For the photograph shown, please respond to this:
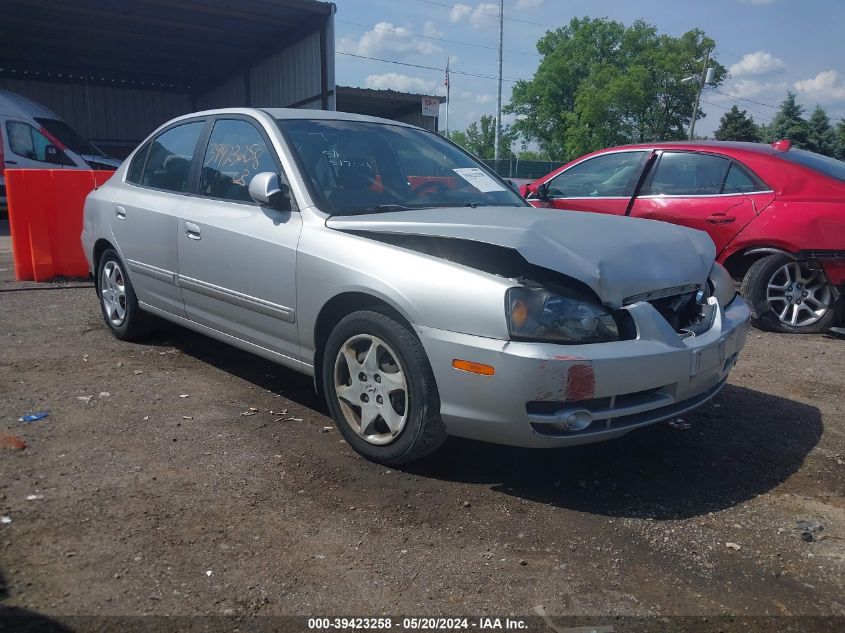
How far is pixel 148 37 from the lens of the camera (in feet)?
59.4

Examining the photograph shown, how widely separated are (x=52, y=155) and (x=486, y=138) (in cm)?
7379

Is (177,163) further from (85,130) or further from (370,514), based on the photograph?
(85,130)

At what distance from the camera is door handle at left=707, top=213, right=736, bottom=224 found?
606 cm

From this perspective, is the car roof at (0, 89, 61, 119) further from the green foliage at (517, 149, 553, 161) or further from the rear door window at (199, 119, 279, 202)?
the green foliage at (517, 149, 553, 161)

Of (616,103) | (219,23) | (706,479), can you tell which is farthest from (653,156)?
(616,103)

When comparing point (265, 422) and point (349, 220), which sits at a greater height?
point (349, 220)

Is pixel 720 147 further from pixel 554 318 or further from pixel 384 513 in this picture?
pixel 384 513

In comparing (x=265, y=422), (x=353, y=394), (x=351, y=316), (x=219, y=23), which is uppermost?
(x=219, y=23)

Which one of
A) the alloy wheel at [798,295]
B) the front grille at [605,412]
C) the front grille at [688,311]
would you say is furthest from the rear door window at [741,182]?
the front grille at [605,412]

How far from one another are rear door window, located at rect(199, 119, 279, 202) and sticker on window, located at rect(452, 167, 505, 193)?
3.83 ft

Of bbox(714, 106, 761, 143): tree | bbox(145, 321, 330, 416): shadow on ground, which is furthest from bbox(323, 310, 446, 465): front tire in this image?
bbox(714, 106, 761, 143): tree

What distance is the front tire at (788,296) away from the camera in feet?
19.4

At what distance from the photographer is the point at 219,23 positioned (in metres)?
16.5

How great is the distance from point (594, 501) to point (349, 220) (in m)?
1.70
